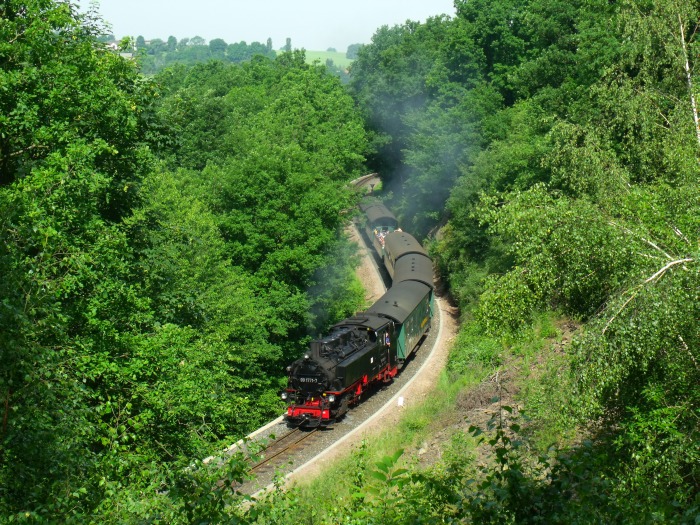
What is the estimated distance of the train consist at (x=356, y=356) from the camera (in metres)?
23.5

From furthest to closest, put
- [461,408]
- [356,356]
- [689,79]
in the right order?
1. [356,356]
2. [461,408]
3. [689,79]

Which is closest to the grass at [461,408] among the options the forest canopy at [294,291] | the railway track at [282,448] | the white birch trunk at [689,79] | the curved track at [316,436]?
the forest canopy at [294,291]

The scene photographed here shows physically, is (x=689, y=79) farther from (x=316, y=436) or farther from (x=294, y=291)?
(x=294, y=291)

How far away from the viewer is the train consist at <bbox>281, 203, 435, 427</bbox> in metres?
23.5

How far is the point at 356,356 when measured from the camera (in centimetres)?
2441

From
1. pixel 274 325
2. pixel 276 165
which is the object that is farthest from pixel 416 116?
pixel 274 325

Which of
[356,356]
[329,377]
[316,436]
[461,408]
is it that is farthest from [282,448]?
[461,408]

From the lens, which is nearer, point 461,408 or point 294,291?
point 461,408

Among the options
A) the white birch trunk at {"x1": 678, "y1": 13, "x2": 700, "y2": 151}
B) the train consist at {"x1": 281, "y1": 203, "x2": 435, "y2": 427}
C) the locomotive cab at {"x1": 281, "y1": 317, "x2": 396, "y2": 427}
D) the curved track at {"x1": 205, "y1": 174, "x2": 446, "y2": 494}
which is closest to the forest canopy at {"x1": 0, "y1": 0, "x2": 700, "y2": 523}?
the white birch trunk at {"x1": 678, "y1": 13, "x2": 700, "y2": 151}

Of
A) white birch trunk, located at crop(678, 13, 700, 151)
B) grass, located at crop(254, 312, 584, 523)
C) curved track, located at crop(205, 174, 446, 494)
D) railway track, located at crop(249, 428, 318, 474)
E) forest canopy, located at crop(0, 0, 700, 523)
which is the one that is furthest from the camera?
railway track, located at crop(249, 428, 318, 474)

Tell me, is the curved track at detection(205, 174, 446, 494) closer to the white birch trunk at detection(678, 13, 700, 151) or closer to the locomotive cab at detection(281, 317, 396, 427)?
the locomotive cab at detection(281, 317, 396, 427)

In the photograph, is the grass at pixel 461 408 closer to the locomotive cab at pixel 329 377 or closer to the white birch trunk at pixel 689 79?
the locomotive cab at pixel 329 377

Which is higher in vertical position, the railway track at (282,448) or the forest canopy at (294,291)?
the forest canopy at (294,291)

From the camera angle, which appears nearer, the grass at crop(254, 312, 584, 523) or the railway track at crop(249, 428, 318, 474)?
the grass at crop(254, 312, 584, 523)
